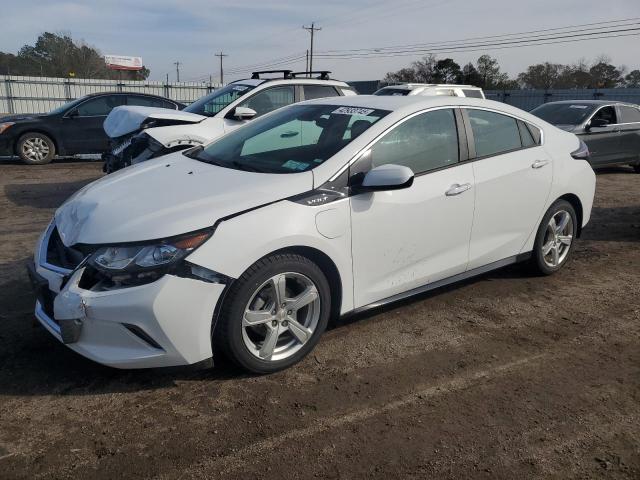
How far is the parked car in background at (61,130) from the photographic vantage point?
11.6 m

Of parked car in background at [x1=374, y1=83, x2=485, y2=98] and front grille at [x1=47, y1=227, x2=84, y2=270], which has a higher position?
parked car in background at [x1=374, y1=83, x2=485, y2=98]

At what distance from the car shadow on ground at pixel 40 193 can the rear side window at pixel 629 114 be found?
10424mm

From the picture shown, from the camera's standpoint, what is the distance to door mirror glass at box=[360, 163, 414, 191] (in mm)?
3555

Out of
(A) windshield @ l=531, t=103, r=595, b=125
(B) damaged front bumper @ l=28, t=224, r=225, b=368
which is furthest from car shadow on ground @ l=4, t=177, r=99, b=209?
(A) windshield @ l=531, t=103, r=595, b=125

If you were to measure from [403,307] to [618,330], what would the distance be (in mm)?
1584

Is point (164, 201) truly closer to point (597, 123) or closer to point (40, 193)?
point (40, 193)

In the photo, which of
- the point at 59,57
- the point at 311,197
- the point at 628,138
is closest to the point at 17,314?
the point at 311,197

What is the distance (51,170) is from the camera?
1137 cm

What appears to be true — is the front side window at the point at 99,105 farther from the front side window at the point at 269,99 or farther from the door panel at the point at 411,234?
the door panel at the point at 411,234

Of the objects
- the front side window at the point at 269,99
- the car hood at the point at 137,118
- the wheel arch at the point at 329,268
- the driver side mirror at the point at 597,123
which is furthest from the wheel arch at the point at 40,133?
the driver side mirror at the point at 597,123

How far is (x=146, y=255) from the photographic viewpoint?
3.02 metres

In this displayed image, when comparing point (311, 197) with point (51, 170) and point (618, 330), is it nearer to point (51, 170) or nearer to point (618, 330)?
point (618, 330)

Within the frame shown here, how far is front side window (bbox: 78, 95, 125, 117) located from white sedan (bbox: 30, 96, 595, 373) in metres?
8.64

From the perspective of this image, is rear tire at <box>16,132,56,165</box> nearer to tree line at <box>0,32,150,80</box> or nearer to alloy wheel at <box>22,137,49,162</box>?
alloy wheel at <box>22,137,49,162</box>
